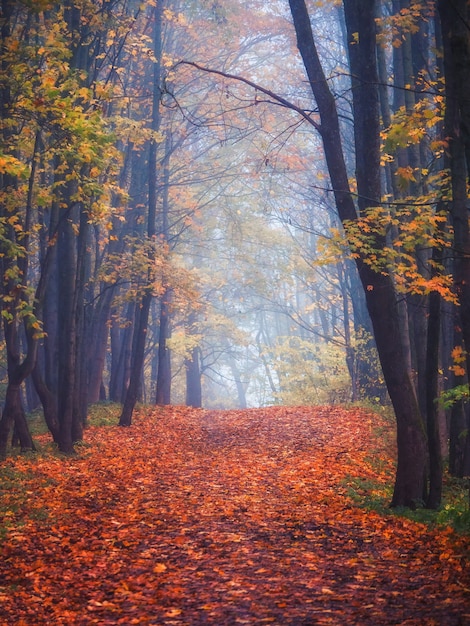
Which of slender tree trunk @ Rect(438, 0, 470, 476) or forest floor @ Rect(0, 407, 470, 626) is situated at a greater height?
slender tree trunk @ Rect(438, 0, 470, 476)

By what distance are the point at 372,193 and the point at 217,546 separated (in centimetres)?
528

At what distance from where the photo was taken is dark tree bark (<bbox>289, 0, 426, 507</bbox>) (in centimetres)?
955

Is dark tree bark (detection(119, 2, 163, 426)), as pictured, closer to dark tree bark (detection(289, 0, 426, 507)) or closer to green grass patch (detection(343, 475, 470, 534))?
green grass patch (detection(343, 475, 470, 534))

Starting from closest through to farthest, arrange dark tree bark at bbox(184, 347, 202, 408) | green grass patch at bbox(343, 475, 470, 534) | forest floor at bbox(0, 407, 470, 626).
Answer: forest floor at bbox(0, 407, 470, 626) < green grass patch at bbox(343, 475, 470, 534) < dark tree bark at bbox(184, 347, 202, 408)

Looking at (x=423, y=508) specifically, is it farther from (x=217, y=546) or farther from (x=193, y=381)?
(x=193, y=381)

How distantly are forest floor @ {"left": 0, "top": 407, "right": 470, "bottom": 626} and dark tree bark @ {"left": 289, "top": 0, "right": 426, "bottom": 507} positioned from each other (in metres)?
1.08

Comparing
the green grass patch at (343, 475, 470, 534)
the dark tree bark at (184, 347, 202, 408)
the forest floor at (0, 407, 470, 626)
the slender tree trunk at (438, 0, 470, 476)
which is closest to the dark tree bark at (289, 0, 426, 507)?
the green grass patch at (343, 475, 470, 534)

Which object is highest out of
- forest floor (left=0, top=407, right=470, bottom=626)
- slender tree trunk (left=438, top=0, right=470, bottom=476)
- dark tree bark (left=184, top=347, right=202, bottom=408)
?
slender tree trunk (left=438, top=0, right=470, bottom=476)

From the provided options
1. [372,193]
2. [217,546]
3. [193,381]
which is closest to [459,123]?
[372,193]

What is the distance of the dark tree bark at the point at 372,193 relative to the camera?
9.55 meters

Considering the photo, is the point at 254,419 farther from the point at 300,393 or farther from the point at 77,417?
the point at 300,393

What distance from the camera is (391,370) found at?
385 inches

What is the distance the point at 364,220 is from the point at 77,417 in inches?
338

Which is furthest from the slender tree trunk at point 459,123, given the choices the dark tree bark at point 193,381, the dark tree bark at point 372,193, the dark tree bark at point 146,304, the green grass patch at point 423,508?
the dark tree bark at point 193,381
